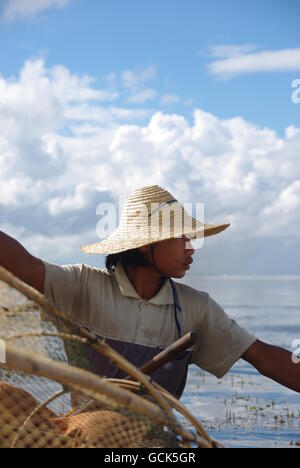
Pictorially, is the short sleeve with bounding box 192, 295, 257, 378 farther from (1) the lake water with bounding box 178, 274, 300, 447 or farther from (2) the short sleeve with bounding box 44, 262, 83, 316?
(1) the lake water with bounding box 178, 274, 300, 447

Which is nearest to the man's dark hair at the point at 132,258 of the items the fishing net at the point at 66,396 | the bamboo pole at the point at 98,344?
the fishing net at the point at 66,396

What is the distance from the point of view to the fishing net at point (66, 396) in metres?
2.26

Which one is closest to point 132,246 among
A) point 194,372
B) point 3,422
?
point 3,422

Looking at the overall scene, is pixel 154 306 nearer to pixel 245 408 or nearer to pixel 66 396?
pixel 66 396

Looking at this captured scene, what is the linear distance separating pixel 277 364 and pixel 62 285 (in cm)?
104

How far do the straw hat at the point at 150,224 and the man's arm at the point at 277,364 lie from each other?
0.62 m

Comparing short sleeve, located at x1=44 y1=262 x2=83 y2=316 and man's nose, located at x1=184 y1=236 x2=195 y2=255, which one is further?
man's nose, located at x1=184 y1=236 x2=195 y2=255

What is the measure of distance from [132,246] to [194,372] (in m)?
9.71

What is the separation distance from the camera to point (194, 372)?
13.1m

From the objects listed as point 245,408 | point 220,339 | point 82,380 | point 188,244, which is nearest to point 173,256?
point 188,244

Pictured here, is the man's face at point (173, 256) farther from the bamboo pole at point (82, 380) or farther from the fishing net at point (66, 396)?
the bamboo pole at point (82, 380)

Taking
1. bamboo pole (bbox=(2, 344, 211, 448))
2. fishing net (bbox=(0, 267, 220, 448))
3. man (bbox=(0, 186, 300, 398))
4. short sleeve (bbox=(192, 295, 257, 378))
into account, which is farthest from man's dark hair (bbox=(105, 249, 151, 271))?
bamboo pole (bbox=(2, 344, 211, 448))

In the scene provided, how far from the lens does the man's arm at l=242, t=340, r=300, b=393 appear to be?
361cm

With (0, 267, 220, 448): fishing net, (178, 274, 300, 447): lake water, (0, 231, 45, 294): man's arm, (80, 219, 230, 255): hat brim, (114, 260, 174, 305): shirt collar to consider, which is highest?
(80, 219, 230, 255): hat brim
